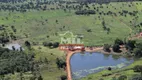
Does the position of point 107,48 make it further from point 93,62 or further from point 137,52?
point 137,52

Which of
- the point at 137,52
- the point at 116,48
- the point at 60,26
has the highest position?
the point at 60,26

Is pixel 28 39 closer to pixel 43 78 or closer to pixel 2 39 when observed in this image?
pixel 2 39

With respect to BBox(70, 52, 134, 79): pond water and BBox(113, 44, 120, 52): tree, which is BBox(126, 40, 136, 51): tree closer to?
BBox(113, 44, 120, 52): tree

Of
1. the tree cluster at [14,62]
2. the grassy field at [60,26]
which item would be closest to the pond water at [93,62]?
the grassy field at [60,26]

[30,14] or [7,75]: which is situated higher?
[30,14]

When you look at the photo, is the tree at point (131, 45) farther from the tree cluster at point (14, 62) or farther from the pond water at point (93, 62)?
the tree cluster at point (14, 62)

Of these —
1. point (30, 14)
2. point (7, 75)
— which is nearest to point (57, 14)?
point (30, 14)

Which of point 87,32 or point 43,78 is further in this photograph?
point 87,32

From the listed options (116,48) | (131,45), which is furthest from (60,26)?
(131,45)
